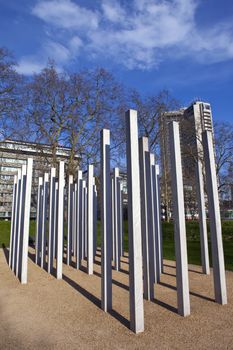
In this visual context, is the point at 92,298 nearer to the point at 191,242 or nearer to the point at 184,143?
the point at 191,242

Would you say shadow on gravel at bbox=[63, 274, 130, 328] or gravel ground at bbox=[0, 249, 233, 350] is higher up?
gravel ground at bbox=[0, 249, 233, 350]

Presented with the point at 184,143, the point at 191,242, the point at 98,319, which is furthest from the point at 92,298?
the point at 184,143

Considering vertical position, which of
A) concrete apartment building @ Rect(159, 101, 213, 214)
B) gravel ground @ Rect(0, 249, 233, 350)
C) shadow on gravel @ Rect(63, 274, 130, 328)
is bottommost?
shadow on gravel @ Rect(63, 274, 130, 328)

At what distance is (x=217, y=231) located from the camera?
218 inches

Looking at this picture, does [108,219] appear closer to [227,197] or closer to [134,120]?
[134,120]

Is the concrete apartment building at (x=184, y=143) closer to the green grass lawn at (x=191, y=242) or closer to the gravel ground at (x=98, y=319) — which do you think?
the green grass lawn at (x=191, y=242)

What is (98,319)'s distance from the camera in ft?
15.4

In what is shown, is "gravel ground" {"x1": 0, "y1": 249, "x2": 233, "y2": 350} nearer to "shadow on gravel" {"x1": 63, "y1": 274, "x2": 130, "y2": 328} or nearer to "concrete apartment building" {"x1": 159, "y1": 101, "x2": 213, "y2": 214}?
"shadow on gravel" {"x1": 63, "y1": 274, "x2": 130, "y2": 328}

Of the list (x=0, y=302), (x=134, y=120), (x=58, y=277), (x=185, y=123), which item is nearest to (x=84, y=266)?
(x=58, y=277)

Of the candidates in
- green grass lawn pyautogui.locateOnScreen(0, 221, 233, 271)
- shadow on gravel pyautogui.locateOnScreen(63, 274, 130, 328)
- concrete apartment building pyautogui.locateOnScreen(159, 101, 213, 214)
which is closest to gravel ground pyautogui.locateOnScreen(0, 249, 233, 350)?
shadow on gravel pyautogui.locateOnScreen(63, 274, 130, 328)

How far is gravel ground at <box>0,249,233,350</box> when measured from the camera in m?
3.79

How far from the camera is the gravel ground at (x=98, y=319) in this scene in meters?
3.79

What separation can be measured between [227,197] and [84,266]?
1250 inches

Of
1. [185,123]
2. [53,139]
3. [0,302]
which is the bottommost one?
[0,302]
